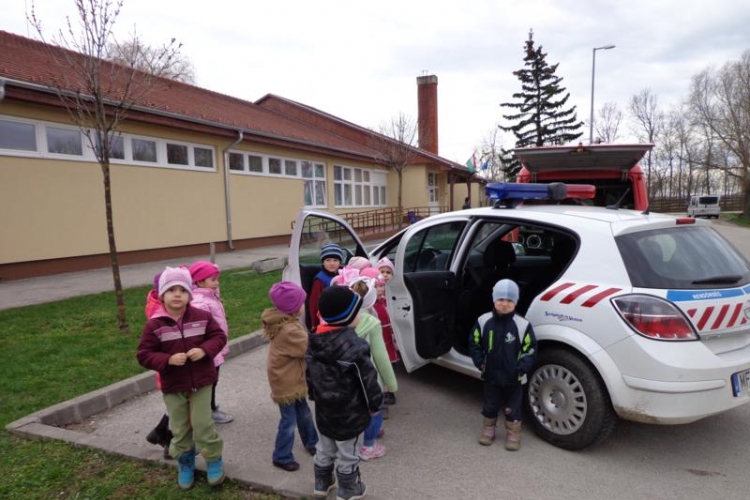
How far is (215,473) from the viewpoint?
2.88 metres

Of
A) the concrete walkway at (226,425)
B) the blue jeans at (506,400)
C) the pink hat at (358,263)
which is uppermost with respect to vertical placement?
the pink hat at (358,263)

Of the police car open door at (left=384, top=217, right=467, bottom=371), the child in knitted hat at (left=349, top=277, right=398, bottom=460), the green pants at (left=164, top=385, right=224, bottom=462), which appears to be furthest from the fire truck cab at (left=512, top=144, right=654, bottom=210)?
the green pants at (left=164, top=385, right=224, bottom=462)

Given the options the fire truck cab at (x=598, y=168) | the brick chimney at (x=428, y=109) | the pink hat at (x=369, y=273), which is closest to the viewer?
the pink hat at (x=369, y=273)

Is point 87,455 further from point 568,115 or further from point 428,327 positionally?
point 568,115

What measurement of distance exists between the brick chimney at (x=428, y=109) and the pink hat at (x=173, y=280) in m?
34.5

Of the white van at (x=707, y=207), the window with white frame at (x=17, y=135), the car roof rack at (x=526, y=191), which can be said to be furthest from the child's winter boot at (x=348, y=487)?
the white van at (x=707, y=207)

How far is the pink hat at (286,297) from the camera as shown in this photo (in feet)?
9.66

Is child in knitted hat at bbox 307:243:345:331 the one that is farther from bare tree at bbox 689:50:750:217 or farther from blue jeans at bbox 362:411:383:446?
bare tree at bbox 689:50:750:217

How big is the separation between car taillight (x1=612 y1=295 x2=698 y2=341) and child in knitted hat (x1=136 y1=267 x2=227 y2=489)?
2.60m

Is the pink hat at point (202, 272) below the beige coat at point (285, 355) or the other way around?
the other way around

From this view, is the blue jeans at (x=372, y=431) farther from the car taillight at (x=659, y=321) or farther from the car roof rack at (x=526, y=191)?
the car roof rack at (x=526, y=191)

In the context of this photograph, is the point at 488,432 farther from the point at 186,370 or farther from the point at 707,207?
the point at 707,207

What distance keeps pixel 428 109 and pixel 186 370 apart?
36.5 metres

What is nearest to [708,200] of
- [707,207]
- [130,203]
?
[707,207]
